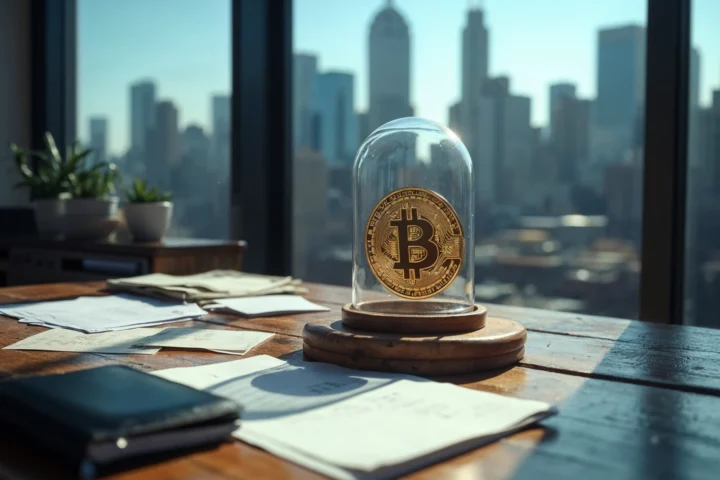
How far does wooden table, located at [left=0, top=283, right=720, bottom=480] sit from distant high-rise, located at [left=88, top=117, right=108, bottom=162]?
10.0 ft

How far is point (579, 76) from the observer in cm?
249

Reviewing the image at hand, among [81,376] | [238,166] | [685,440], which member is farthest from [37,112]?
[685,440]

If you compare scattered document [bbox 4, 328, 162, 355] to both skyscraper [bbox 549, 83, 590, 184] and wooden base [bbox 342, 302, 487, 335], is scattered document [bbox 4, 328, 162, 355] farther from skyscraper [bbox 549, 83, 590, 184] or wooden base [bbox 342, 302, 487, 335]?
skyscraper [bbox 549, 83, 590, 184]

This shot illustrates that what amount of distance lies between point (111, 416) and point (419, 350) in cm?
37

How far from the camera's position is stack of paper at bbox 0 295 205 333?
116 cm

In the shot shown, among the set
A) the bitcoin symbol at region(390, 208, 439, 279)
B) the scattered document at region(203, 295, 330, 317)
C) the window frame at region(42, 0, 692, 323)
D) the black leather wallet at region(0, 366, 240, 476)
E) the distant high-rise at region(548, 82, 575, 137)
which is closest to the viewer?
the black leather wallet at region(0, 366, 240, 476)

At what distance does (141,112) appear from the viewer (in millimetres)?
3934

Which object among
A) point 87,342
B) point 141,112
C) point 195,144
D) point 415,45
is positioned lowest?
point 87,342

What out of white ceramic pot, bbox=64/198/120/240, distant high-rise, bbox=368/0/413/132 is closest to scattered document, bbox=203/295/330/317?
distant high-rise, bbox=368/0/413/132

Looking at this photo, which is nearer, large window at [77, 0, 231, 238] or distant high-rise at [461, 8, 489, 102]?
distant high-rise at [461, 8, 489, 102]

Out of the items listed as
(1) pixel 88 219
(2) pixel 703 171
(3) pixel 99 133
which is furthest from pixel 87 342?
(3) pixel 99 133

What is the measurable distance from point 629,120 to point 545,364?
1265 mm

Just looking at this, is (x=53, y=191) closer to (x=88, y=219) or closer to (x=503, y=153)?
(x=88, y=219)

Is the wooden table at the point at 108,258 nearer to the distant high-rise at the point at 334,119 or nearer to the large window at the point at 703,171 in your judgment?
the distant high-rise at the point at 334,119
